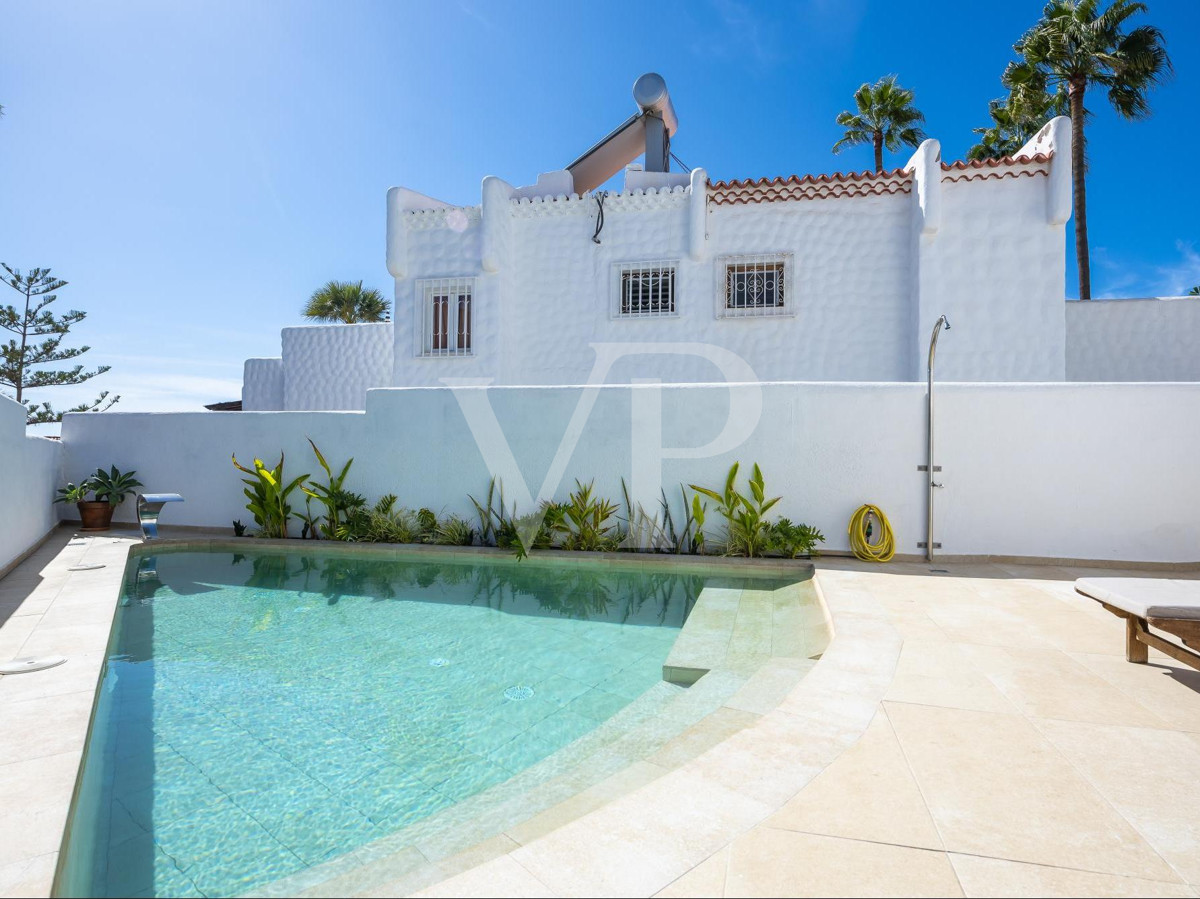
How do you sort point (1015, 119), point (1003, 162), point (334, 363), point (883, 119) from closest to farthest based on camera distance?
1. point (1003, 162)
2. point (334, 363)
3. point (1015, 119)
4. point (883, 119)

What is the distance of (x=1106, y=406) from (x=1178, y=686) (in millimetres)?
4619

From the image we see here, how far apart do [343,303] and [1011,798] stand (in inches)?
1017

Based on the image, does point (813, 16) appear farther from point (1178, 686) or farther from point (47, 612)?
point (47, 612)

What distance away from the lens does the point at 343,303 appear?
79.5 ft

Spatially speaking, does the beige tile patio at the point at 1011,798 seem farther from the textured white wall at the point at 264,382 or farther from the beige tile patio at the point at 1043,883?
the textured white wall at the point at 264,382

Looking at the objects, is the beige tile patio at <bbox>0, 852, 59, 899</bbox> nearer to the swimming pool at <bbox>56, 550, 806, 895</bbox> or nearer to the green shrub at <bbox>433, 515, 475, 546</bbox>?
the swimming pool at <bbox>56, 550, 806, 895</bbox>

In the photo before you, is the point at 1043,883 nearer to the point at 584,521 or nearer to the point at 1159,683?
the point at 1159,683

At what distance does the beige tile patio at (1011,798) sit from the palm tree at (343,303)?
24.7 meters

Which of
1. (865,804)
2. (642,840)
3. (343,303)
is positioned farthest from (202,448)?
(343,303)

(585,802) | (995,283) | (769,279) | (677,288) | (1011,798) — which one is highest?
(769,279)

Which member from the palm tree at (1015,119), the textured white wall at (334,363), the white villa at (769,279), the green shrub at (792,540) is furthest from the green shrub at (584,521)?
the palm tree at (1015,119)

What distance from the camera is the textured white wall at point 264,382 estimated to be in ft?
46.6

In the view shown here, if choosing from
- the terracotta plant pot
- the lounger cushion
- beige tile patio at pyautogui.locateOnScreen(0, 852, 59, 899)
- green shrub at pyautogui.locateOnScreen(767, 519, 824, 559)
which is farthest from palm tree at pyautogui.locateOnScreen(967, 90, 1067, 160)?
the terracotta plant pot

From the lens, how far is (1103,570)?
21.2 feet
